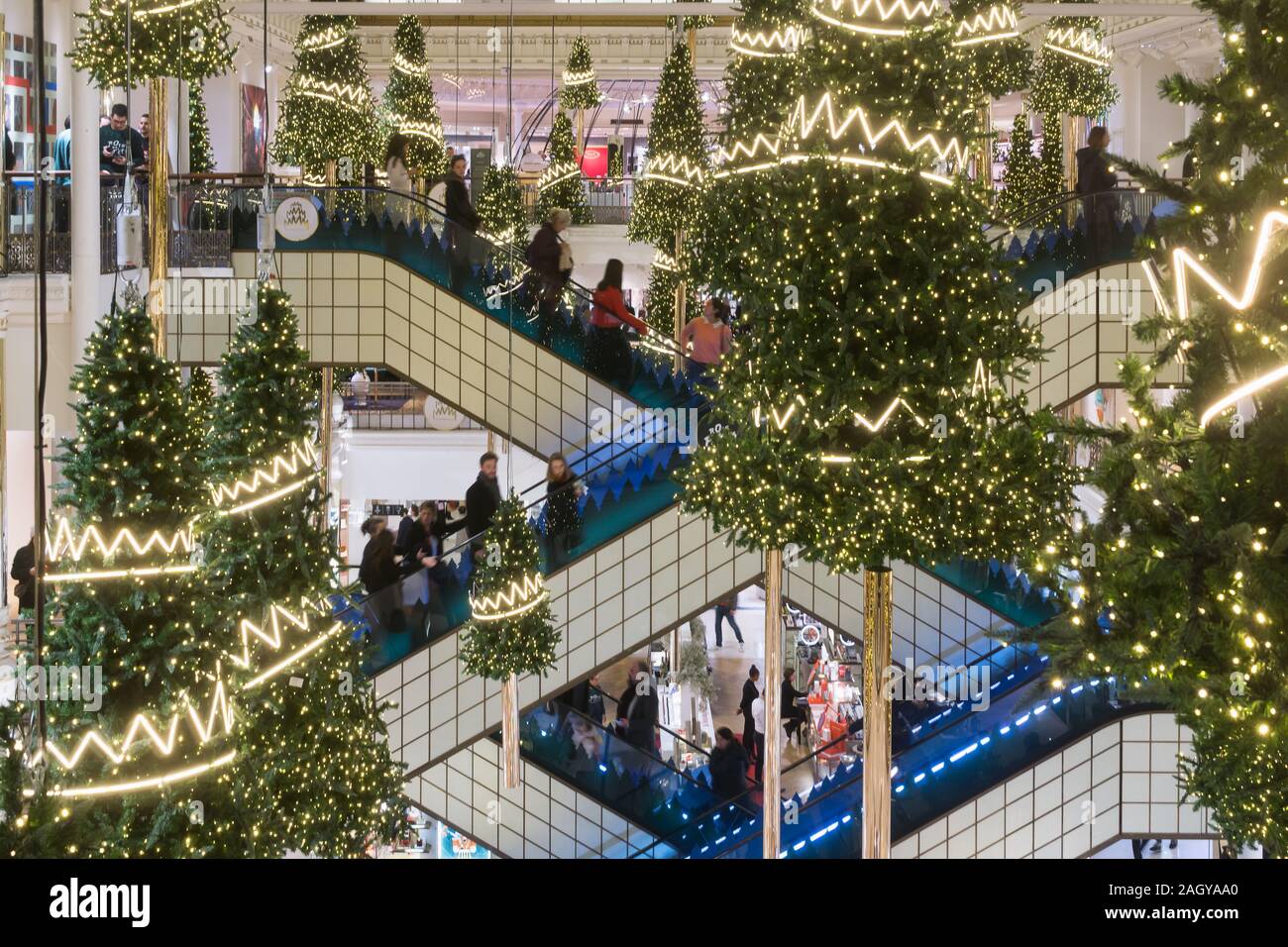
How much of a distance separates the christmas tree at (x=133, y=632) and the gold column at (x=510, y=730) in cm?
536

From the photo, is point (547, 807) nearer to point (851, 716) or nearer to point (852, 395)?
point (851, 716)

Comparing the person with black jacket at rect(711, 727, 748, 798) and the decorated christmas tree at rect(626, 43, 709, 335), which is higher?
the decorated christmas tree at rect(626, 43, 709, 335)

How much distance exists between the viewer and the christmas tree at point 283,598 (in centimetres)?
686

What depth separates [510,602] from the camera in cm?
956

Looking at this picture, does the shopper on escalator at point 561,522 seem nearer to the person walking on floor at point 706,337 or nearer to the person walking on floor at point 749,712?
the person walking on floor at point 706,337

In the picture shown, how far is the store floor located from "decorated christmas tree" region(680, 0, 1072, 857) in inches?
277

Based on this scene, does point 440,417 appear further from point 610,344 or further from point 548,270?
point 610,344

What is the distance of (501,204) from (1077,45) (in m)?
7.66

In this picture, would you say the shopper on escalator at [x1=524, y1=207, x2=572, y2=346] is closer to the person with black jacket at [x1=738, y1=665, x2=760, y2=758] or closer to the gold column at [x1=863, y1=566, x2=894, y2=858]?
the person with black jacket at [x1=738, y1=665, x2=760, y2=758]

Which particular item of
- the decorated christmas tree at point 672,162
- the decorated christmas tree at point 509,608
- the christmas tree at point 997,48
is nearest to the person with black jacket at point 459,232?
the decorated christmas tree at point 509,608

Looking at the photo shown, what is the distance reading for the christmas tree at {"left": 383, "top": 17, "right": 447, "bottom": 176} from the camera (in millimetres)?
16688


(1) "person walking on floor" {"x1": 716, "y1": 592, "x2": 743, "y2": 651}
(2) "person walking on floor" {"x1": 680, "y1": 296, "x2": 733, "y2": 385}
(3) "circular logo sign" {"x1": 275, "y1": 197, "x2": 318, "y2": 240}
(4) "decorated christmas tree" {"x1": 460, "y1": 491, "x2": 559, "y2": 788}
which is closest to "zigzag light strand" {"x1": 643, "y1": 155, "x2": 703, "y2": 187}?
(2) "person walking on floor" {"x1": 680, "y1": 296, "x2": 733, "y2": 385}
